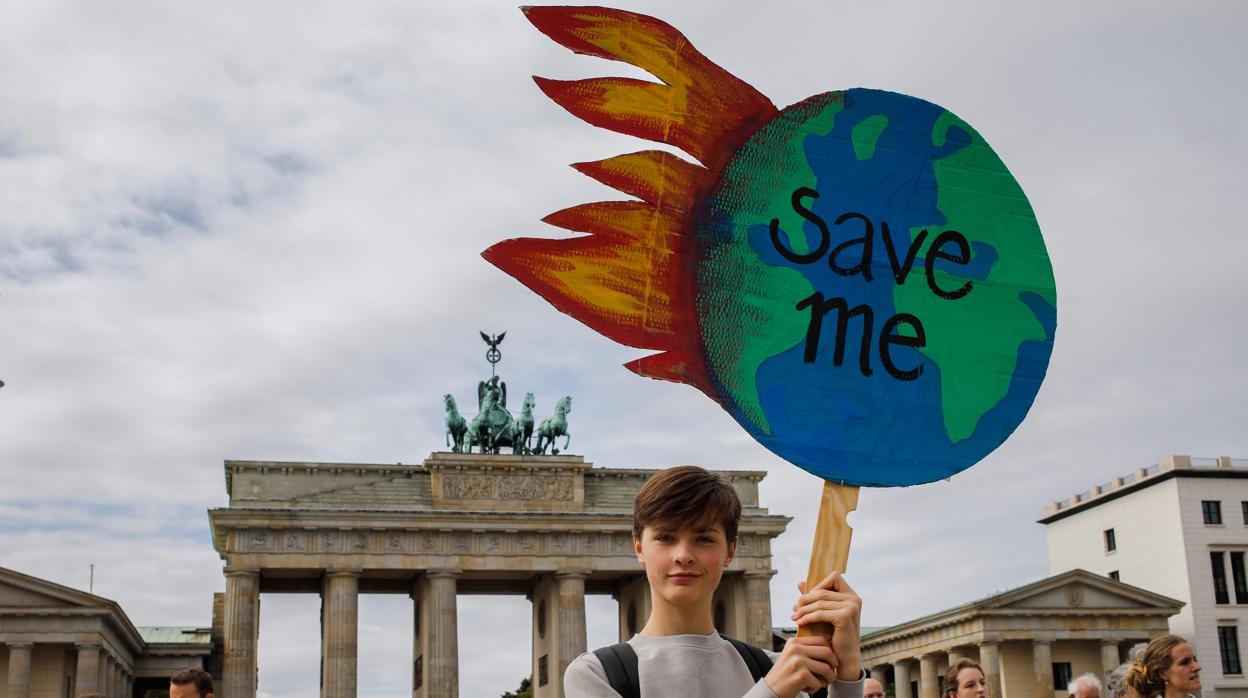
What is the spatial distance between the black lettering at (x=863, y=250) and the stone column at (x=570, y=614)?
184 ft

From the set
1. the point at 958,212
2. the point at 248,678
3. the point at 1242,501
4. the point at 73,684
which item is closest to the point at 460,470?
the point at 248,678

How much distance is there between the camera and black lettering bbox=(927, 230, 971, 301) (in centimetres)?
457

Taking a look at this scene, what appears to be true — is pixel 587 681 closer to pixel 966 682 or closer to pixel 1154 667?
pixel 1154 667

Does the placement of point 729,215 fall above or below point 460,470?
below

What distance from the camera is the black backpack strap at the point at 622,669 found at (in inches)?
149

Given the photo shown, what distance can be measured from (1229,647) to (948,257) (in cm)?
6723

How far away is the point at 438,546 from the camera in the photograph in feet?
196

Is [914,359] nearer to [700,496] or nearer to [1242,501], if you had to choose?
[700,496]

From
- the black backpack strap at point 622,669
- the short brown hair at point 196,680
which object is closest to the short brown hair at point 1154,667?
the black backpack strap at point 622,669

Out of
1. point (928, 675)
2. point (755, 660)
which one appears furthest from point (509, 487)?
point (755, 660)

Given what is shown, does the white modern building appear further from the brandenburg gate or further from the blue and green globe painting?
the blue and green globe painting

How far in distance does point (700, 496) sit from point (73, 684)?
179 feet

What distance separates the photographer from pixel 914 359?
4500mm

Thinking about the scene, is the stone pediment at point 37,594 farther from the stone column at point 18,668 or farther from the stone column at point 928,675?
the stone column at point 928,675
